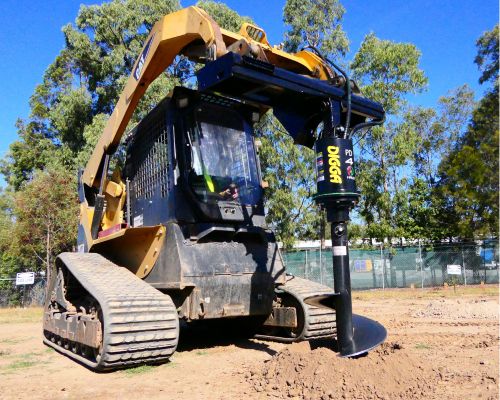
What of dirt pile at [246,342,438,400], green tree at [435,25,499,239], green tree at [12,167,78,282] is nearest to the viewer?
dirt pile at [246,342,438,400]

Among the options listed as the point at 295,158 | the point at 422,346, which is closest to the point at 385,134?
the point at 295,158

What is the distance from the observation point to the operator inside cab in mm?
6250

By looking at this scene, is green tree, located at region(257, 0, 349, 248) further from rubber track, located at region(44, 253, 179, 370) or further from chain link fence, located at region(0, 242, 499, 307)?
rubber track, located at region(44, 253, 179, 370)

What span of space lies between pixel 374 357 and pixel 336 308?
576 mm

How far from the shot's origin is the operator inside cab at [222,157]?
6250 mm

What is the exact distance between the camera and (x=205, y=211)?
611 centimetres

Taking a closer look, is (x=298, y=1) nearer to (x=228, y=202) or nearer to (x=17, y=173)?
(x=17, y=173)

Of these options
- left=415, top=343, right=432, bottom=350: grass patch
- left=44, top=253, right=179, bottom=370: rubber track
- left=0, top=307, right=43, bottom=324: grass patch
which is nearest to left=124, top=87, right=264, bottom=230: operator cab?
left=44, top=253, right=179, bottom=370: rubber track

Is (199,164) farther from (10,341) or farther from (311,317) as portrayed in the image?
(10,341)

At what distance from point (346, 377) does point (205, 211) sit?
9.08 feet

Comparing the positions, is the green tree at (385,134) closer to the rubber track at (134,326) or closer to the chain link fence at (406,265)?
the chain link fence at (406,265)

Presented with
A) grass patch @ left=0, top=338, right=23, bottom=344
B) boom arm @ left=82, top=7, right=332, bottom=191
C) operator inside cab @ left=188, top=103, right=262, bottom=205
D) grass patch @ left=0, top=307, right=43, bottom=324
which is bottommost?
grass patch @ left=0, top=307, right=43, bottom=324

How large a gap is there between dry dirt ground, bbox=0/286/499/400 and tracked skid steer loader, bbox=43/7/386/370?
9.9 inches

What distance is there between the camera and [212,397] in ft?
13.9
